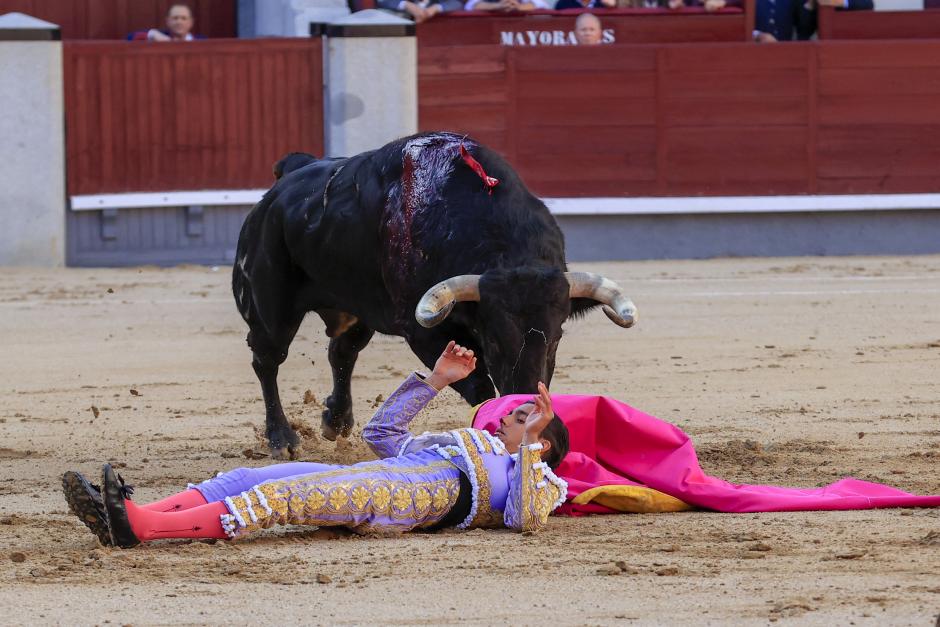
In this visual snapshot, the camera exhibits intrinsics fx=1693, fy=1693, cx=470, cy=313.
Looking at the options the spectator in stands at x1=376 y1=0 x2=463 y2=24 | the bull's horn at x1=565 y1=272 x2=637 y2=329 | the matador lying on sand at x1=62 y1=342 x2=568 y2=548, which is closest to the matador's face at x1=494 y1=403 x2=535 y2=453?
the matador lying on sand at x1=62 y1=342 x2=568 y2=548

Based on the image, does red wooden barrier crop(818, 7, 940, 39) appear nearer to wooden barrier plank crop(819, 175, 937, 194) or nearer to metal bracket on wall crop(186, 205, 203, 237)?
wooden barrier plank crop(819, 175, 937, 194)

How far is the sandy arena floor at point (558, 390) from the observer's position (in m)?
2.89

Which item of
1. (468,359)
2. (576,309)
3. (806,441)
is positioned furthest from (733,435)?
(468,359)

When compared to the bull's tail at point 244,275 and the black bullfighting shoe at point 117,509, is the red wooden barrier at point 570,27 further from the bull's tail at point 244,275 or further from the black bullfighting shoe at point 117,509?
the black bullfighting shoe at point 117,509

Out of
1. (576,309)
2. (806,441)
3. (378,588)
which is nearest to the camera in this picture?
(378,588)

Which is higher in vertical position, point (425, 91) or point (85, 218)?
point (425, 91)

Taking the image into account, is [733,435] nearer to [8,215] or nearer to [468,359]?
[468,359]

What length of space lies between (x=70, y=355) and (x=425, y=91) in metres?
4.12

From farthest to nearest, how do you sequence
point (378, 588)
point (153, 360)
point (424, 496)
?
point (153, 360)
point (424, 496)
point (378, 588)

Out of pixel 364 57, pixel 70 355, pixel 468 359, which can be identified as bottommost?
pixel 70 355

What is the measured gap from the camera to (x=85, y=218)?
34.0 ft

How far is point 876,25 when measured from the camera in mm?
11188

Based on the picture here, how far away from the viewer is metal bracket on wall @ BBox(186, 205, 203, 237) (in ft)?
34.3

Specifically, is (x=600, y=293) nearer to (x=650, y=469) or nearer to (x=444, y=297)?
(x=444, y=297)
